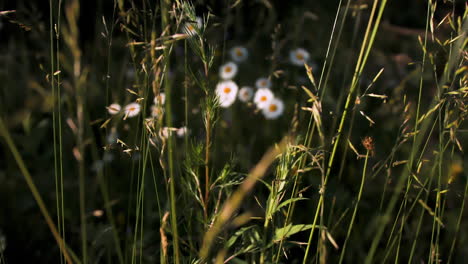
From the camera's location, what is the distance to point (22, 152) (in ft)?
5.36

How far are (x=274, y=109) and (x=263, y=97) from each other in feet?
0.21

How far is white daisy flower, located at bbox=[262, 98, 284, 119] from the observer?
190cm

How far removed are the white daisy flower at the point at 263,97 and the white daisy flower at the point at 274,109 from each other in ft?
0.05

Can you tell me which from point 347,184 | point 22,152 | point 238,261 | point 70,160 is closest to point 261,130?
point 347,184

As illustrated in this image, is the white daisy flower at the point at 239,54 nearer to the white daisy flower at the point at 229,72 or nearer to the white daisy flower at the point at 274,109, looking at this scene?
the white daisy flower at the point at 229,72

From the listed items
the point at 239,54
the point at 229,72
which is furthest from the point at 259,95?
the point at 239,54

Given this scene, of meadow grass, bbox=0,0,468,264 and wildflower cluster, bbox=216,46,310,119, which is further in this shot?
wildflower cluster, bbox=216,46,310,119

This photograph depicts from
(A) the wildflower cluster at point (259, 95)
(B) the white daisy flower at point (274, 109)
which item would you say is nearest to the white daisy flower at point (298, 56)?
(A) the wildflower cluster at point (259, 95)

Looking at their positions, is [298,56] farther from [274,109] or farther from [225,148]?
[225,148]

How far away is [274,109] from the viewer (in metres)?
1.94

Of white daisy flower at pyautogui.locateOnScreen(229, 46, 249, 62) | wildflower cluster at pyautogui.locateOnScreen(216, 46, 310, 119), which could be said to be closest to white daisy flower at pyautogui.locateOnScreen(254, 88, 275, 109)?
wildflower cluster at pyautogui.locateOnScreen(216, 46, 310, 119)

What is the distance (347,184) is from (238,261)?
0.73 m

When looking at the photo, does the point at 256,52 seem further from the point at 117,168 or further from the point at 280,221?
the point at 280,221

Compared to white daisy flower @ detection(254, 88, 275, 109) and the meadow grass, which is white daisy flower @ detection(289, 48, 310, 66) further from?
white daisy flower @ detection(254, 88, 275, 109)
